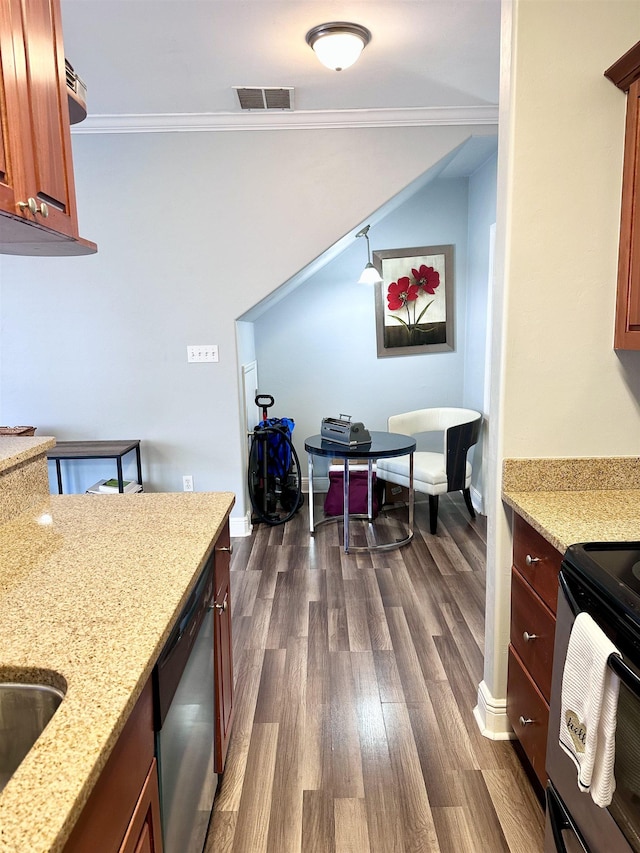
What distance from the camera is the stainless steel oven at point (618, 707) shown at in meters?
1.03

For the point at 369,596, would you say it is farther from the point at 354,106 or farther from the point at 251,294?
the point at 354,106

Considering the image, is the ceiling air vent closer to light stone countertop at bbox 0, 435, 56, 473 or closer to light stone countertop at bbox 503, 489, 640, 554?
light stone countertop at bbox 0, 435, 56, 473

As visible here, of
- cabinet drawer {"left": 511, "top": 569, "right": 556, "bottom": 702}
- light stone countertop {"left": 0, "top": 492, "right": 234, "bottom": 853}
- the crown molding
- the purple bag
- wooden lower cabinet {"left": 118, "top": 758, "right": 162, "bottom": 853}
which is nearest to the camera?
light stone countertop {"left": 0, "top": 492, "right": 234, "bottom": 853}

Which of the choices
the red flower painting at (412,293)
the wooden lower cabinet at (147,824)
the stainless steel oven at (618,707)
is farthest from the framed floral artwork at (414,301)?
the wooden lower cabinet at (147,824)

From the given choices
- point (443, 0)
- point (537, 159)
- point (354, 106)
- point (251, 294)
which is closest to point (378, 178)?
point (354, 106)

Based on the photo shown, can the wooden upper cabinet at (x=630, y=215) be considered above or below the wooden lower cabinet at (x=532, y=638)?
above

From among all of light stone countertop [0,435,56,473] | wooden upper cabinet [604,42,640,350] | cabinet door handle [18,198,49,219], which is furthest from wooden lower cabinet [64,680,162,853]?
wooden upper cabinet [604,42,640,350]

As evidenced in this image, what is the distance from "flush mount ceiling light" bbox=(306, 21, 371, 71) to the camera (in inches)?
95.0

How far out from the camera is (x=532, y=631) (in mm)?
1683

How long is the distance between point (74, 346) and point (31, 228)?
2586 millimetres

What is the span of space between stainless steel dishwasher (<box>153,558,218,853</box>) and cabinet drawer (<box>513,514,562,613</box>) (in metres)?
0.93

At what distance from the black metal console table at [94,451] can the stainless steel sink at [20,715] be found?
2.66 metres

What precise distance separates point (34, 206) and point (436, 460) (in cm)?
340

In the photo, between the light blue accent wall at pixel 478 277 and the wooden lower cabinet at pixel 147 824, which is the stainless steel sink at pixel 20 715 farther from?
the light blue accent wall at pixel 478 277
